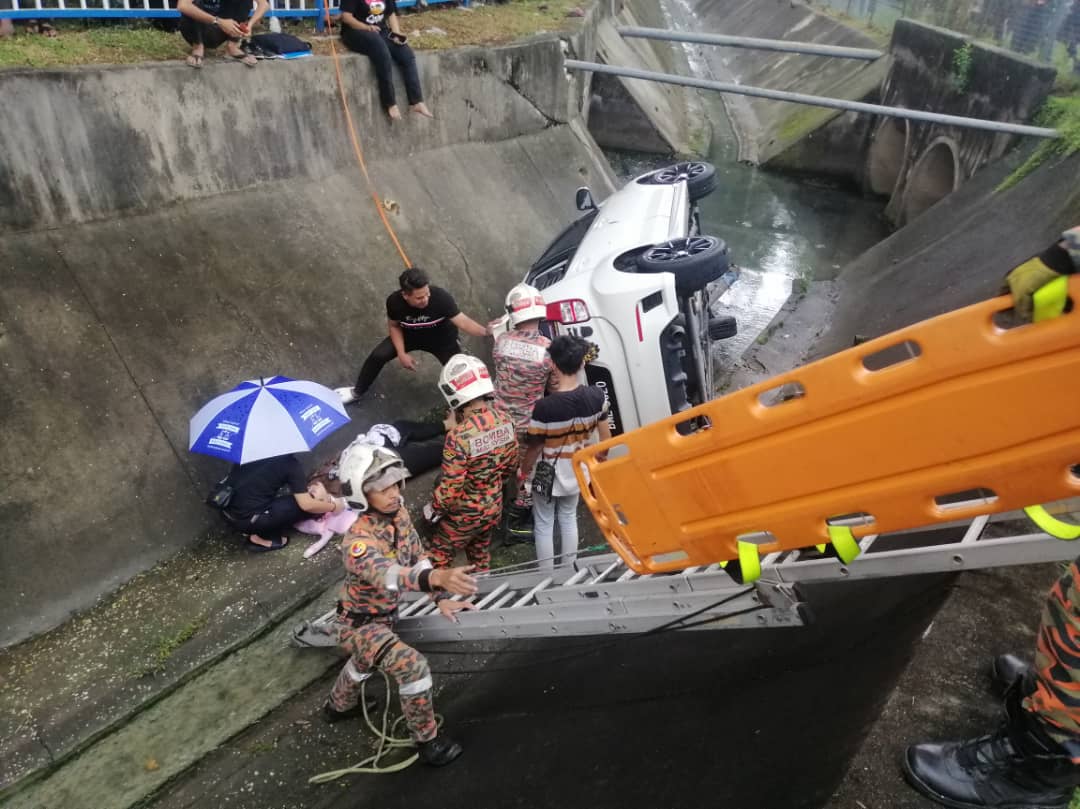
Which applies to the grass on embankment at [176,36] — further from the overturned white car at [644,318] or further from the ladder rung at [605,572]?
the ladder rung at [605,572]

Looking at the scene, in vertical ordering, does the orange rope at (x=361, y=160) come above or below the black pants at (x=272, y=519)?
above

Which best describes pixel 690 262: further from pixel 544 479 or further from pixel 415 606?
pixel 415 606

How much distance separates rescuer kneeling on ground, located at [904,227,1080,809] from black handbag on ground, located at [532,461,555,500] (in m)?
2.46

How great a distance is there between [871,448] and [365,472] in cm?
216

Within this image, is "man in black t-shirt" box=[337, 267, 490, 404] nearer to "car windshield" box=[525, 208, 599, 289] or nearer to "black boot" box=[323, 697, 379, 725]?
"car windshield" box=[525, 208, 599, 289]

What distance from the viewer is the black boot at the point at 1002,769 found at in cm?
265

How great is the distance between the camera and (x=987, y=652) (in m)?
3.49

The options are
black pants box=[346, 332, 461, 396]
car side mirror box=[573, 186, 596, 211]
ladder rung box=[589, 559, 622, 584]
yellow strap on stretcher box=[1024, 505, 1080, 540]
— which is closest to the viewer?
yellow strap on stretcher box=[1024, 505, 1080, 540]

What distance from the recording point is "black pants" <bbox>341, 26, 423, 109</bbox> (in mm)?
7988

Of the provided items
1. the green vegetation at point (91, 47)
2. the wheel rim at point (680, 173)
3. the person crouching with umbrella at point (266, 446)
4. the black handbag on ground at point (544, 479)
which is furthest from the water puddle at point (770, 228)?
the green vegetation at point (91, 47)

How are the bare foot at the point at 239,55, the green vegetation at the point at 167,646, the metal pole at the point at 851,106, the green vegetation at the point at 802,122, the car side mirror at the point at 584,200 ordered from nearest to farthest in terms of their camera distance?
the green vegetation at the point at 167,646, the bare foot at the point at 239,55, the car side mirror at the point at 584,200, the metal pole at the point at 851,106, the green vegetation at the point at 802,122

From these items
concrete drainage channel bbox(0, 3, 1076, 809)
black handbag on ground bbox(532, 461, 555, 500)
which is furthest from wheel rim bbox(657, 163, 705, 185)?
black handbag on ground bbox(532, 461, 555, 500)

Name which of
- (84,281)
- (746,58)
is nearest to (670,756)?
(84,281)

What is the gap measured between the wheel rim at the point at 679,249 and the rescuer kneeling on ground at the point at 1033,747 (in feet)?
12.3
